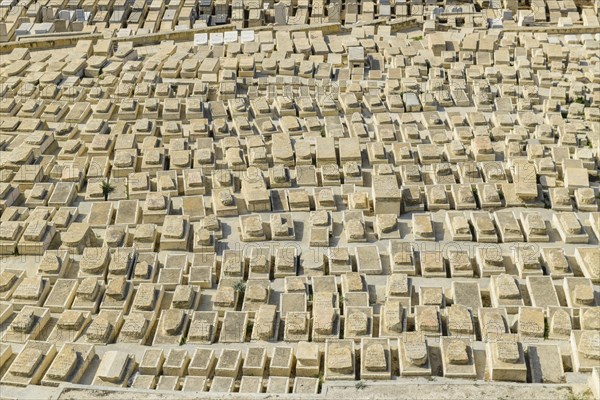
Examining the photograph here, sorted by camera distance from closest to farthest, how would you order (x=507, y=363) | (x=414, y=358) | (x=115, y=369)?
1. (x=507, y=363)
2. (x=414, y=358)
3. (x=115, y=369)

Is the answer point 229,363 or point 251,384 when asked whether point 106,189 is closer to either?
point 229,363

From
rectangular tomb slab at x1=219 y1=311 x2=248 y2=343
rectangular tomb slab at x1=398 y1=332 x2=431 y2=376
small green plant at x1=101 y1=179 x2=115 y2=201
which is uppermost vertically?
small green plant at x1=101 y1=179 x2=115 y2=201

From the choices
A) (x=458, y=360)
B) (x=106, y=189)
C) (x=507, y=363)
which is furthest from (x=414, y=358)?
(x=106, y=189)

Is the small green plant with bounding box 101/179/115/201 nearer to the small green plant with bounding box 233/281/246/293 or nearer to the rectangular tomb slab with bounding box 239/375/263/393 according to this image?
the small green plant with bounding box 233/281/246/293

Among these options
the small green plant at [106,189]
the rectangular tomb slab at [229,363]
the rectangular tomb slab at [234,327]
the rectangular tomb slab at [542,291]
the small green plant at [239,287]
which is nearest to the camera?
the rectangular tomb slab at [229,363]

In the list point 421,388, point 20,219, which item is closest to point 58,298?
point 20,219

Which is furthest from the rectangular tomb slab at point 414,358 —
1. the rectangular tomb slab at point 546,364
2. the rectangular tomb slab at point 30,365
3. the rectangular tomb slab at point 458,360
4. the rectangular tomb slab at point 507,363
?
the rectangular tomb slab at point 30,365

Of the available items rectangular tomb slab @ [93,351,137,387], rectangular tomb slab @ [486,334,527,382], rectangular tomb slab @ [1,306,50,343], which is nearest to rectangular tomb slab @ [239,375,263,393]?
rectangular tomb slab @ [93,351,137,387]

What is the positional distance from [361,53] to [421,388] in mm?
18031

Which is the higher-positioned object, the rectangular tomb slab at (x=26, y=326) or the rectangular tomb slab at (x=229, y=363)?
the rectangular tomb slab at (x=26, y=326)

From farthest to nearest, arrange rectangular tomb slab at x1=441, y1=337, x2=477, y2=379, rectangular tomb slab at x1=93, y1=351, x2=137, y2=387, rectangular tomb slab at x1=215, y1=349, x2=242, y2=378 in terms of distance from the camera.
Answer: rectangular tomb slab at x1=215, y1=349, x2=242, y2=378
rectangular tomb slab at x1=93, y1=351, x2=137, y2=387
rectangular tomb slab at x1=441, y1=337, x2=477, y2=379

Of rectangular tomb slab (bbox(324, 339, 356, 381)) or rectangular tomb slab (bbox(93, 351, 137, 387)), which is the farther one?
rectangular tomb slab (bbox(93, 351, 137, 387))

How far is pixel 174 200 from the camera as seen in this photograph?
22000 mm

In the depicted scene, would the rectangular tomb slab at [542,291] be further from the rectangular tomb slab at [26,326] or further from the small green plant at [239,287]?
the rectangular tomb slab at [26,326]
